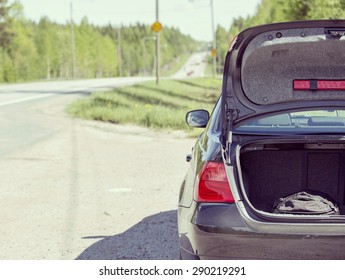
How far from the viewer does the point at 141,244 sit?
528cm

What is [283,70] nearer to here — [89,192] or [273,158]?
[273,158]

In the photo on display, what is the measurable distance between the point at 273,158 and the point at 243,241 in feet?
3.60

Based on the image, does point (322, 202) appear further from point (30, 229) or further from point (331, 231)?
point (30, 229)

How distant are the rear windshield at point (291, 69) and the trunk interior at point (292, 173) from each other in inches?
16.1

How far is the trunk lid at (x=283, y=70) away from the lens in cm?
372

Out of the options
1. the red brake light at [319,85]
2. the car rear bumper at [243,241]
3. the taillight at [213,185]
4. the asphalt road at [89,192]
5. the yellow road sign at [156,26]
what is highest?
the yellow road sign at [156,26]

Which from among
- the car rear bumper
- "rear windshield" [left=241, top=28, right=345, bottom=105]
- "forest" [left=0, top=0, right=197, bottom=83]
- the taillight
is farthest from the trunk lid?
"forest" [left=0, top=0, right=197, bottom=83]

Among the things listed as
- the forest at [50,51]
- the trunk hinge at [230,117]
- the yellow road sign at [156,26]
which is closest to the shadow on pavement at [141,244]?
the trunk hinge at [230,117]

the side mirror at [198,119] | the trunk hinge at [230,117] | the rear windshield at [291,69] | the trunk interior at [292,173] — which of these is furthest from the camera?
the side mirror at [198,119]

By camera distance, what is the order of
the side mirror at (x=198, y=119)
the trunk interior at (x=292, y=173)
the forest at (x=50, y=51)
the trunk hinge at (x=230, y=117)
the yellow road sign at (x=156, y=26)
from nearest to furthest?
the trunk hinge at (x=230, y=117), the trunk interior at (x=292, y=173), the side mirror at (x=198, y=119), the yellow road sign at (x=156, y=26), the forest at (x=50, y=51)

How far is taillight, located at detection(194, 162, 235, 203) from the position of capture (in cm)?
329

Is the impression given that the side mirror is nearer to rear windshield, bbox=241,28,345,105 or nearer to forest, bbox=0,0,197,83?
rear windshield, bbox=241,28,345,105

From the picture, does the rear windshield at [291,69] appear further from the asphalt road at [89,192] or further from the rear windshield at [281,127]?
the asphalt road at [89,192]

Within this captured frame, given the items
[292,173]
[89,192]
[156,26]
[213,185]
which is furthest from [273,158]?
[156,26]
